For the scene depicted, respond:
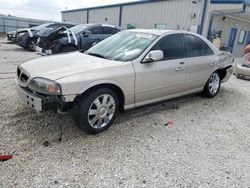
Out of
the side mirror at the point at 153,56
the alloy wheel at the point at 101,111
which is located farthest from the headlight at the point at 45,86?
the side mirror at the point at 153,56

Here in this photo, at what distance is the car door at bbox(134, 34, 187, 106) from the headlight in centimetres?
128

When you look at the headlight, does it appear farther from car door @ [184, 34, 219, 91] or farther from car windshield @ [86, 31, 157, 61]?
car door @ [184, 34, 219, 91]

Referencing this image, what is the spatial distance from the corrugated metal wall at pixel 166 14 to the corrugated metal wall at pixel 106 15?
1.36 m

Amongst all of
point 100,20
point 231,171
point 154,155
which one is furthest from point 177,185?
point 100,20

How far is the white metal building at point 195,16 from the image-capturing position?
12133 mm

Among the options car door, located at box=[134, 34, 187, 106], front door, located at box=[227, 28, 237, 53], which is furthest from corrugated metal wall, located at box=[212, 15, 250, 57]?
car door, located at box=[134, 34, 187, 106]

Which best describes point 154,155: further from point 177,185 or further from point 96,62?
point 96,62

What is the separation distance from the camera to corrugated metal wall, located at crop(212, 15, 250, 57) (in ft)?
43.6

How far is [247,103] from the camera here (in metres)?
5.39

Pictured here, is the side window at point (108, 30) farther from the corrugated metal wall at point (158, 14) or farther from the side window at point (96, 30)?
the corrugated metal wall at point (158, 14)

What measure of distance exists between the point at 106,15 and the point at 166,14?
7924 millimetres

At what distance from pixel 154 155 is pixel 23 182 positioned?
156 centimetres

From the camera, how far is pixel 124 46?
394 cm

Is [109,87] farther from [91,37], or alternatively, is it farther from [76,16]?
[76,16]
